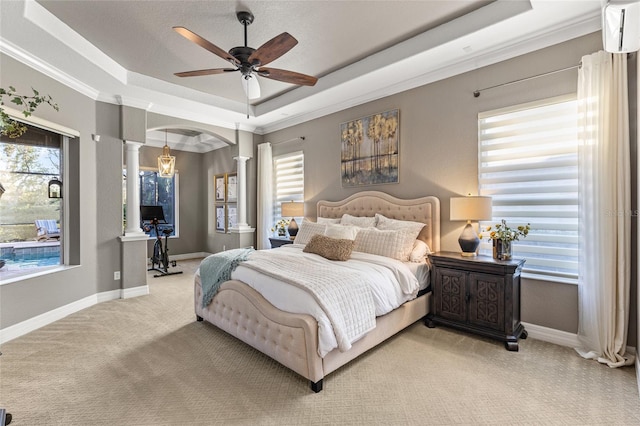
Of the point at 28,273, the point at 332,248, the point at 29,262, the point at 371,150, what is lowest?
the point at 28,273

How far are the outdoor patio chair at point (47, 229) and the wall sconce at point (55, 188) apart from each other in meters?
0.32

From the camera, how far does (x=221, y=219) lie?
25.1 ft

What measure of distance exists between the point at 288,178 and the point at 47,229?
359 cm

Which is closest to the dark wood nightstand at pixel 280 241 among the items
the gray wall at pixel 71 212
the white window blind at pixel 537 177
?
the gray wall at pixel 71 212

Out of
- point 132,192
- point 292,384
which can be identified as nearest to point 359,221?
point 292,384

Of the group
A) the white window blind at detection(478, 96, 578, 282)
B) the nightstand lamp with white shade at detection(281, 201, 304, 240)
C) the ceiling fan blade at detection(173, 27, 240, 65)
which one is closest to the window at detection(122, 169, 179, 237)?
the nightstand lamp with white shade at detection(281, 201, 304, 240)

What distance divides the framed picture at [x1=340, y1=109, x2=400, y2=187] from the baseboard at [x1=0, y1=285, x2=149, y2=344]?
11.8ft

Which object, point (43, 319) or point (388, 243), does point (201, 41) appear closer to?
point (388, 243)

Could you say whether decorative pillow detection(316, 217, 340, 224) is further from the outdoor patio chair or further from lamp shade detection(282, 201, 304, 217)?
the outdoor patio chair

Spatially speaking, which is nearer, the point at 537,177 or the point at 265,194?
the point at 537,177


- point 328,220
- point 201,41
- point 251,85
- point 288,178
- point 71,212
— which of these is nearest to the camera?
point 201,41

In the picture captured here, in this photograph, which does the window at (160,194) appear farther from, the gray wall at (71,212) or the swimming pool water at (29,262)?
the swimming pool water at (29,262)

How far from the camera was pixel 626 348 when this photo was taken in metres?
2.61

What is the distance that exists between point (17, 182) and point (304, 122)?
3.96 metres
